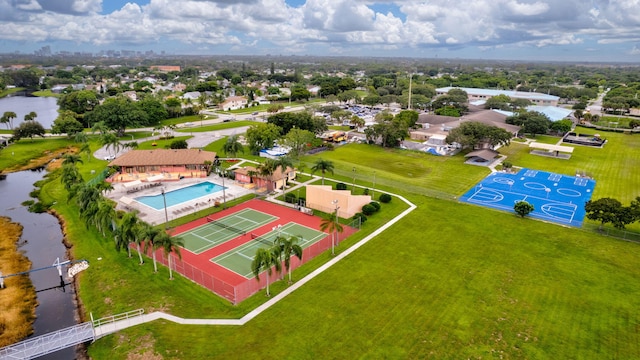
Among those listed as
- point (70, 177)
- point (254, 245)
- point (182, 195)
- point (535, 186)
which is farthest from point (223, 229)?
point (535, 186)

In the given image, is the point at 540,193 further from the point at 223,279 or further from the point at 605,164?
the point at 223,279

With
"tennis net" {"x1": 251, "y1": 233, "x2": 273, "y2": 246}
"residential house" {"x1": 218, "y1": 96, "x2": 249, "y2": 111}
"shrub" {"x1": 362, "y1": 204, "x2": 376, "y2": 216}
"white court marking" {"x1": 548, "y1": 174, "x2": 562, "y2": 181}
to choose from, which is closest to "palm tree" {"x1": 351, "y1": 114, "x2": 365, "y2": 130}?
"white court marking" {"x1": 548, "y1": 174, "x2": 562, "y2": 181}

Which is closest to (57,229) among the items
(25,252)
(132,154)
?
(25,252)

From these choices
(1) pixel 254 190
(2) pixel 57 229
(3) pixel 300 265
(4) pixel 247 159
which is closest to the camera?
(3) pixel 300 265

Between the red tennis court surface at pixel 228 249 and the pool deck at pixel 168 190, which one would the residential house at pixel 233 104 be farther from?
the red tennis court surface at pixel 228 249

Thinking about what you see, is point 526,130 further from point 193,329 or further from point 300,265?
point 193,329
